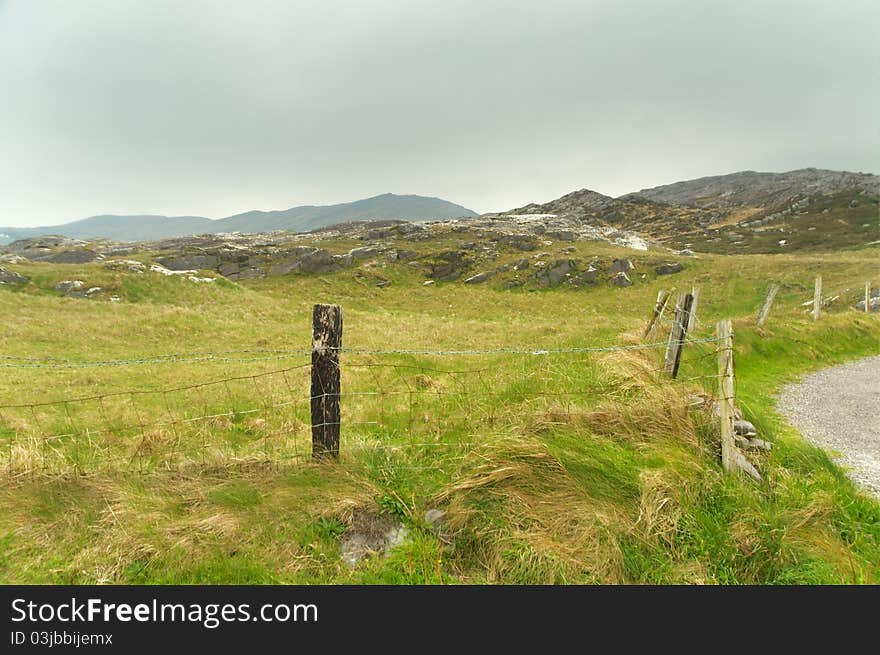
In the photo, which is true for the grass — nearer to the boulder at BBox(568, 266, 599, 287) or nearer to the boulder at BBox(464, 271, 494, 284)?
the boulder at BBox(568, 266, 599, 287)

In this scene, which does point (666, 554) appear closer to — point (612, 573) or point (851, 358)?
point (612, 573)

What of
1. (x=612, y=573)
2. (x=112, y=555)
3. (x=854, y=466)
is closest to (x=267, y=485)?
(x=112, y=555)

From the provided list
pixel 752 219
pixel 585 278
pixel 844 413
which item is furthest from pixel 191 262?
pixel 752 219

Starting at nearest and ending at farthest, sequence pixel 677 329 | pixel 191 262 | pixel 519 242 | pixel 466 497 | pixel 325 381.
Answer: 1. pixel 466 497
2. pixel 325 381
3. pixel 677 329
4. pixel 191 262
5. pixel 519 242

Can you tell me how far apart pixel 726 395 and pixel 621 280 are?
4935 cm

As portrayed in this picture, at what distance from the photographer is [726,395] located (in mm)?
6113

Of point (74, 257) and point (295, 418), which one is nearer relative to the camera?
point (295, 418)

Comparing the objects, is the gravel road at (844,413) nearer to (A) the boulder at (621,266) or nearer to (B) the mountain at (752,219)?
(A) the boulder at (621,266)

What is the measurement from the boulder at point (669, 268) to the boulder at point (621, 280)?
13.1 feet

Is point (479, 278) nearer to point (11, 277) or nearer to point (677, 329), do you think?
point (11, 277)

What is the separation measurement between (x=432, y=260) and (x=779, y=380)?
56912 mm

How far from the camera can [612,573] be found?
14.2 feet

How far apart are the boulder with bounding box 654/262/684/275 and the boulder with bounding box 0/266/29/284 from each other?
212ft

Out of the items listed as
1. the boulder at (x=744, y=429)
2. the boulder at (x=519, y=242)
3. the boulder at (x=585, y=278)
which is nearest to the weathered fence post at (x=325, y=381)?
the boulder at (x=744, y=429)
